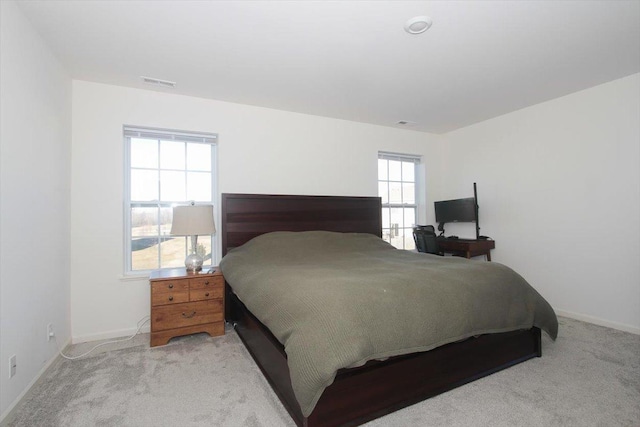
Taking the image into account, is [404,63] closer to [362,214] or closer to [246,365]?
[362,214]

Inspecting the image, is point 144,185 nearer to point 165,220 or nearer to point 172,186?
point 172,186

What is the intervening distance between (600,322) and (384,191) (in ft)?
9.20

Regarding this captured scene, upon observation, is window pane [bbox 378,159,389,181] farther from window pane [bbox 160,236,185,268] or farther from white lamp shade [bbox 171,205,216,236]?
window pane [bbox 160,236,185,268]

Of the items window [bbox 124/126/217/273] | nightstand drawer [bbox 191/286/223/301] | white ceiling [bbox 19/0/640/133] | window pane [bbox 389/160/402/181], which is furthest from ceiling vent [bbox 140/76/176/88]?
window pane [bbox 389/160/402/181]

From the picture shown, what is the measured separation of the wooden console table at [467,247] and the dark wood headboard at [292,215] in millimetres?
935

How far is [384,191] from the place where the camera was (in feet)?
14.9

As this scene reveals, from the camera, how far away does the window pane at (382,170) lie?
4551 millimetres

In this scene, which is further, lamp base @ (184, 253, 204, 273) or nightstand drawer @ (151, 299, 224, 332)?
lamp base @ (184, 253, 204, 273)

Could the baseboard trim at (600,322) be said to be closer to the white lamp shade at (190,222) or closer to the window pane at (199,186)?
the white lamp shade at (190,222)

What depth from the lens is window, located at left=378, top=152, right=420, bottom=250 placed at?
456 cm

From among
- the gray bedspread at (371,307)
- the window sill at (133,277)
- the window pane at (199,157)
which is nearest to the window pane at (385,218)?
the gray bedspread at (371,307)

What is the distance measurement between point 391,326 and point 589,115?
130 inches

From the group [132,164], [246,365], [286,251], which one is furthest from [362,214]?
[132,164]

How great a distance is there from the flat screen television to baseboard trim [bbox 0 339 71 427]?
4.54 m
